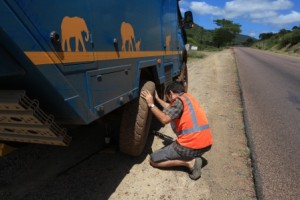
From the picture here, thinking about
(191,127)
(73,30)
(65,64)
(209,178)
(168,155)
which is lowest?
(209,178)

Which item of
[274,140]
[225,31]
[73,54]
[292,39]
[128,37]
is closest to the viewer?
[73,54]

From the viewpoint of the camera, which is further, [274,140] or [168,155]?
[274,140]

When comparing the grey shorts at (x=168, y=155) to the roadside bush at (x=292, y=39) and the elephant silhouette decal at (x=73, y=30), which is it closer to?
the elephant silhouette decal at (x=73, y=30)

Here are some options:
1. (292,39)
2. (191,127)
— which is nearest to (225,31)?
(292,39)

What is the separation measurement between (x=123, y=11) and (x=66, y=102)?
133 centimetres

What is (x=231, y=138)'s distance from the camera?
512 cm

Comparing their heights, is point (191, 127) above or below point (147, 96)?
below

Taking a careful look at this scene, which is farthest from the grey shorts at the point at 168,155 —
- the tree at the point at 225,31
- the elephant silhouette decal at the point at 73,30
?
the tree at the point at 225,31

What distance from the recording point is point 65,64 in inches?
81.3

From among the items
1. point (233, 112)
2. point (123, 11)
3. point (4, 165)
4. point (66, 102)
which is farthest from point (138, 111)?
point (233, 112)

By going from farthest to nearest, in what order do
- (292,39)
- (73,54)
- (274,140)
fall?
1. (292,39)
2. (274,140)
3. (73,54)

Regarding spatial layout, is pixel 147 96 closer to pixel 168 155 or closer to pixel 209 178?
pixel 168 155

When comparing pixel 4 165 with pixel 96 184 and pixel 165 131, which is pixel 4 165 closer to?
pixel 96 184

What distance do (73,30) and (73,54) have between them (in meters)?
0.17
